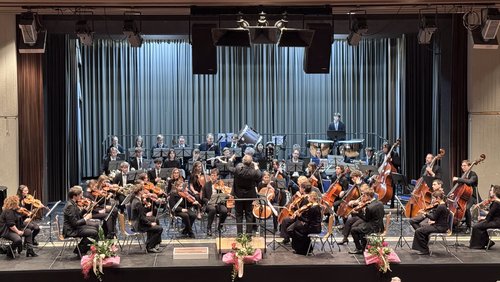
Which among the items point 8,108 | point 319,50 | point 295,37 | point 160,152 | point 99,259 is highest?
point 295,37

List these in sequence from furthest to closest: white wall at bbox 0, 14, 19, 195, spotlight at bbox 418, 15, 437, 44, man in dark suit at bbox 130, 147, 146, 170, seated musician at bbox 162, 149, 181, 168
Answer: man in dark suit at bbox 130, 147, 146, 170 < seated musician at bbox 162, 149, 181, 168 < white wall at bbox 0, 14, 19, 195 < spotlight at bbox 418, 15, 437, 44

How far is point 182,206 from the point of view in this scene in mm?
12367

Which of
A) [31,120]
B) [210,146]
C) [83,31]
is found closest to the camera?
[83,31]

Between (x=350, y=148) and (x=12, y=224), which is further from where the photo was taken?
(x=350, y=148)

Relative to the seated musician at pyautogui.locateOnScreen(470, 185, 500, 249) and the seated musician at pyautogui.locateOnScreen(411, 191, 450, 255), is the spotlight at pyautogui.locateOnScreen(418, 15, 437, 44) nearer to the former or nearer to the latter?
the seated musician at pyautogui.locateOnScreen(470, 185, 500, 249)

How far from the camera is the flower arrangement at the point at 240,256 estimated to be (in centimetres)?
1011

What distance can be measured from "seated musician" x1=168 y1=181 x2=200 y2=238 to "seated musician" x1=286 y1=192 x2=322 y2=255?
2.13 metres

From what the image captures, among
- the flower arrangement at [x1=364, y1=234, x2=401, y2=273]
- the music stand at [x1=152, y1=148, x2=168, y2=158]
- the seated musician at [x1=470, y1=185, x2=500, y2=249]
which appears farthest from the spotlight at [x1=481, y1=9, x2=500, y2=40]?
the music stand at [x1=152, y1=148, x2=168, y2=158]

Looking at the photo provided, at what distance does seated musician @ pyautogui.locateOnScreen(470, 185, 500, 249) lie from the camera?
36.6 ft

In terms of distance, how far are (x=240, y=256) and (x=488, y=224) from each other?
14.1 feet

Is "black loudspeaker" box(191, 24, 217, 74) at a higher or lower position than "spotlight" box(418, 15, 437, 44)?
lower

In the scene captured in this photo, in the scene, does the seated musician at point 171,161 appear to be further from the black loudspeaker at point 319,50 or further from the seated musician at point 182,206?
the black loudspeaker at point 319,50

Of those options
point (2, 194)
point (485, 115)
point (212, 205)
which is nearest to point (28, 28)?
point (2, 194)

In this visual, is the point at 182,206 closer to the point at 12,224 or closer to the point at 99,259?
the point at 99,259
